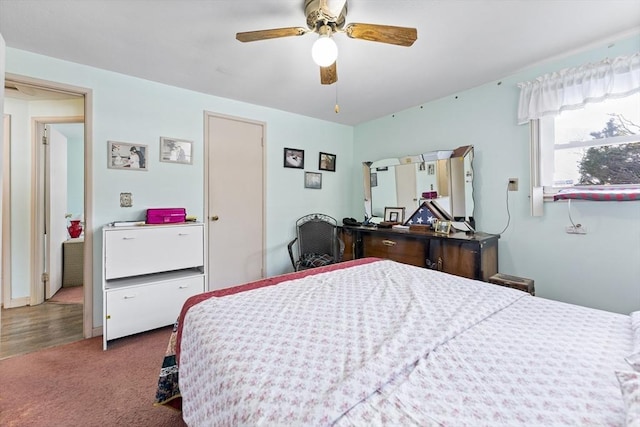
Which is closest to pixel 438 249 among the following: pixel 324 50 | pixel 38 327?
pixel 324 50

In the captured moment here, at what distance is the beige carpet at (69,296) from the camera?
127 inches

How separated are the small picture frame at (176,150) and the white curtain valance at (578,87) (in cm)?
330

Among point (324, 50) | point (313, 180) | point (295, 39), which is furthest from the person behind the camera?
point (313, 180)

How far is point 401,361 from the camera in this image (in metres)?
0.79

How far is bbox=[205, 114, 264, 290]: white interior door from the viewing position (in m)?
3.05

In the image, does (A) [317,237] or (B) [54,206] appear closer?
(B) [54,206]

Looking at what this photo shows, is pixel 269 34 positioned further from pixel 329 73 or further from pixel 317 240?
pixel 317 240

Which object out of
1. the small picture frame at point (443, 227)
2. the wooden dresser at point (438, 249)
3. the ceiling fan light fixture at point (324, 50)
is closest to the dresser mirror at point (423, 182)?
the small picture frame at point (443, 227)

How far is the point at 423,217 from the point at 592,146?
153 centimetres

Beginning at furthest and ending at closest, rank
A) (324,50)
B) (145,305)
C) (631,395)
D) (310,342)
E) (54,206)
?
(54,206)
(145,305)
(324,50)
(310,342)
(631,395)

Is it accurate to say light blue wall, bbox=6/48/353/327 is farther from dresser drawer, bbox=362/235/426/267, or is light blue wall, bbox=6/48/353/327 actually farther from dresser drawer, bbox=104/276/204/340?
dresser drawer, bbox=362/235/426/267

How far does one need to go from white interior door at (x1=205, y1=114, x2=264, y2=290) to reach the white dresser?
0.49m

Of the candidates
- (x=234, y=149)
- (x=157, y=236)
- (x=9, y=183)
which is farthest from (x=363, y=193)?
(x=9, y=183)

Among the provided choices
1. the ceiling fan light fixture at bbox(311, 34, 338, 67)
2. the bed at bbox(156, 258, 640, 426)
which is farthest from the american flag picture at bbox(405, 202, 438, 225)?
the ceiling fan light fixture at bbox(311, 34, 338, 67)
